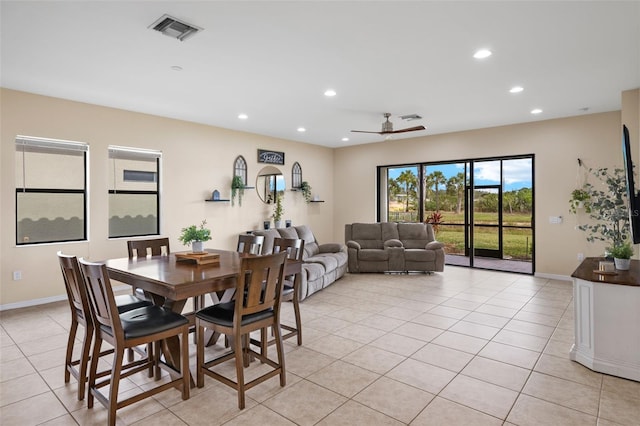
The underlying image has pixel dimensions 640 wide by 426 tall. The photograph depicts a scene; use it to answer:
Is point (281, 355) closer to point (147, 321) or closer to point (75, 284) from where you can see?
point (147, 321)

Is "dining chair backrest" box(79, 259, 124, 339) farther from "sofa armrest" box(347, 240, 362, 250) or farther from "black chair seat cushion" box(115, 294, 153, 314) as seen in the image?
"sofa armrest" box(347, 240, 362, 250)

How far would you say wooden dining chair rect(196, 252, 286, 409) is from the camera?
2.40 metres

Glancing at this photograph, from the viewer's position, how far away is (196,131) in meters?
6.41

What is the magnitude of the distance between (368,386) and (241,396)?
3.08 ft

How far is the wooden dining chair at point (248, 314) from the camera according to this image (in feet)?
7.89

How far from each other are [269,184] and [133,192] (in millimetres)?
2775

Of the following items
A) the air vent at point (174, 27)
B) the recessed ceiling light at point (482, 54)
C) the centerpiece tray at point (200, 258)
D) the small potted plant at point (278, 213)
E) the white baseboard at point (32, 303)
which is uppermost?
the recessed ceiling light at point (482, 54)

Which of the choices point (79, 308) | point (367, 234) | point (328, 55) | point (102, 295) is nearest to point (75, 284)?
point (79, 308)

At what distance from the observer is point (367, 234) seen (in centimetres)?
745

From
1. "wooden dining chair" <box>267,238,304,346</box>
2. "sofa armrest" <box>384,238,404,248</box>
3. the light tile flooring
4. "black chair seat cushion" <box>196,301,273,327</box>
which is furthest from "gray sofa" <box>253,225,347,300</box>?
"black chair seat cushion" <box>196,301,273,327</box>

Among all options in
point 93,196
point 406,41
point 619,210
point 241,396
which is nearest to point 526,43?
point 406,41

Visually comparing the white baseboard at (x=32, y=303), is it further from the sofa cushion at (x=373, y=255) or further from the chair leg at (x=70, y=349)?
the sofa cushion at (x=373, y=255)

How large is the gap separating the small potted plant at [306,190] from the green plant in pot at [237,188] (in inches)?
65.0

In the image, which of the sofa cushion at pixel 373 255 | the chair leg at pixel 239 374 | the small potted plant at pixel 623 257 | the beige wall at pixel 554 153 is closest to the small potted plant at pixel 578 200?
the beige wall at pixel 554 153
